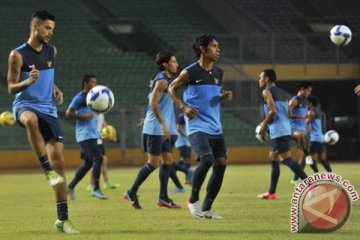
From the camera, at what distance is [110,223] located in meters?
10.6

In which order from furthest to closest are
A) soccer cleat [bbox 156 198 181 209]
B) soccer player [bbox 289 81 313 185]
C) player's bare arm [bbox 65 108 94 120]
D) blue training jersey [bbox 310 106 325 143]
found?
blue training jersey [bbox 310 106 325 143]
soccer player [bbox 289 81 313 185]
player's bare arm [bbox 65 108 94 120]
soccer cleat [bbox 156 198 181 209]

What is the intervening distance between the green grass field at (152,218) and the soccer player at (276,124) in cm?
48

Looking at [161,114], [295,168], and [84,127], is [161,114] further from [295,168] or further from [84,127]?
[84,127]

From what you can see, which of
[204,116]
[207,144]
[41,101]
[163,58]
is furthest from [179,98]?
[41,101]

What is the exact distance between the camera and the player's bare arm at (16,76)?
9.07m

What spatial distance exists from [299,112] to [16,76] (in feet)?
33.2

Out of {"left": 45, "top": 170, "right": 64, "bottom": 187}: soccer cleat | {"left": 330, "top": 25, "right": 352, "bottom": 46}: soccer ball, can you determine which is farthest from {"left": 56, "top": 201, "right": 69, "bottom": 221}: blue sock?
{"left": 330, "top": 25, "right": 352, "bottom": 46}: soccer ball

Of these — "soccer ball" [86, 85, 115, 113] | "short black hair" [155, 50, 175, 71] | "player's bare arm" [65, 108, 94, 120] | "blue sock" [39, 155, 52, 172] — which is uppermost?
"short black hair" [155, 50, 175, 71]

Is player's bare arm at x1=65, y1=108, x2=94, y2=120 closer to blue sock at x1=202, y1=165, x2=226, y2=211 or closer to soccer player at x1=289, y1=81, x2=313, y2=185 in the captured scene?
soccer player at x1=289, y1=81, x2=313, y2=185

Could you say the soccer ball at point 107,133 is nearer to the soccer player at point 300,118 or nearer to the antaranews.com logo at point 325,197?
the soccer player at point 300,118

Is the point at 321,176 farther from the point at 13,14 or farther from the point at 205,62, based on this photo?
the point at 13,14

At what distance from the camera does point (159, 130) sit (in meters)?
13.0

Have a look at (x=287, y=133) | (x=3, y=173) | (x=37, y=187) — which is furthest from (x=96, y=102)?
(x=3, y=173)

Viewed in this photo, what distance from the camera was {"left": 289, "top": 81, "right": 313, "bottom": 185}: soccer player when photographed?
58.8ft
